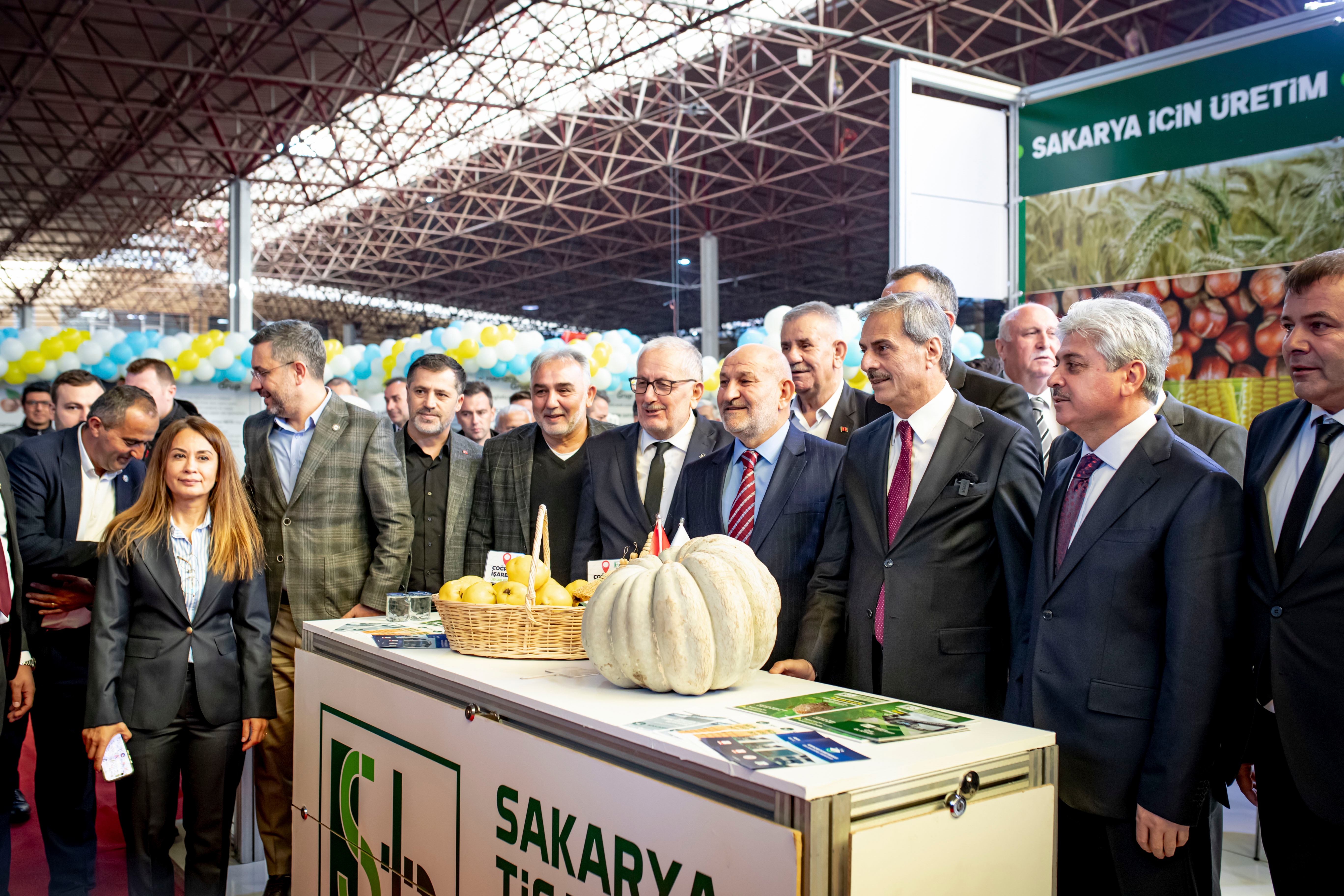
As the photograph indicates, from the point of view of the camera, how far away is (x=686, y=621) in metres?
1.80

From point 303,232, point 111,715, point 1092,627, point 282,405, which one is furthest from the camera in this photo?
point 303,232

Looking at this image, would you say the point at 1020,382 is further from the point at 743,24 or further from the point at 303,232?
the point at 303,232

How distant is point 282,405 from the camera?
11.2ft

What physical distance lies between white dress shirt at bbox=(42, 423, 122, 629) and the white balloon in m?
9.03

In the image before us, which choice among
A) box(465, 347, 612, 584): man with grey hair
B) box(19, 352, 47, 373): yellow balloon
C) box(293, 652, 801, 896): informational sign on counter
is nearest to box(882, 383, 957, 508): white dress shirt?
box(293, 652, 801, 896): informational sign on counter

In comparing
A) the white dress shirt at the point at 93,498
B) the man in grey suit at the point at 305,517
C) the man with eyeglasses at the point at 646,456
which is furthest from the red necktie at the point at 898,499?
the white dress shirt at the point at 93,498

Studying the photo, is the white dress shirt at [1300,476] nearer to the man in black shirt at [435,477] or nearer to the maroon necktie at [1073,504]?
the maroon necktie at [1073,504]

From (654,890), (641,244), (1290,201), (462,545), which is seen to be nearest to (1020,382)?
(1290,201)

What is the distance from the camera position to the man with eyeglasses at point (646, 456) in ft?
9.84

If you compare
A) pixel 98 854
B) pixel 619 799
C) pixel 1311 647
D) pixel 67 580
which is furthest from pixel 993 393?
pixel 98 854

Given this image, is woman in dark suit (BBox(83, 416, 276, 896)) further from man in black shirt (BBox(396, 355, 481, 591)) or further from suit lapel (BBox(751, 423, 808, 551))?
suit lapel (BBox(751, 423, 808, 551))

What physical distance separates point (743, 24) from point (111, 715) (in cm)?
1185

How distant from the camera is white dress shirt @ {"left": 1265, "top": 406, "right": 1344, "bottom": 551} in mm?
1860

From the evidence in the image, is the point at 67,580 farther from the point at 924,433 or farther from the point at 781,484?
the point at 924,433
